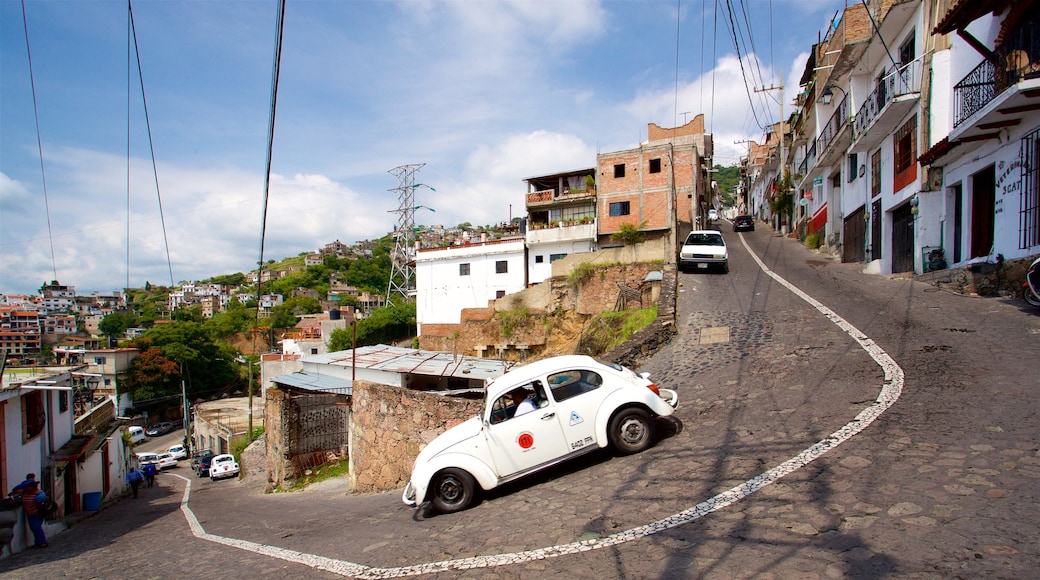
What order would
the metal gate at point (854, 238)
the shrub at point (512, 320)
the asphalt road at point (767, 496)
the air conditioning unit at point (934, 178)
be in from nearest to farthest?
the asphalt road at point (767, 496) < the air conditioning unit at point (934, 178) < the metal gate at point (854, 238) < the shrub at point (512, 320)

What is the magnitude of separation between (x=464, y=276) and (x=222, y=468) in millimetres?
18152

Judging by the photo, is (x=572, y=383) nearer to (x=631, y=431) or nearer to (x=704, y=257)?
(x=631, y=431)

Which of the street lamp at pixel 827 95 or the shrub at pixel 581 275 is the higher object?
the street lamp at pixel 827 95

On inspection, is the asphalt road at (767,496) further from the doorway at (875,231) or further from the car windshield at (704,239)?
the car windshield at (704,239)

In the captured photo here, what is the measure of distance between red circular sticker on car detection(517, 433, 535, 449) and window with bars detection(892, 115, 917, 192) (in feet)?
54.6

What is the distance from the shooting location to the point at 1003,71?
11.4m

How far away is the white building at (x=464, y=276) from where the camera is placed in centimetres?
3600

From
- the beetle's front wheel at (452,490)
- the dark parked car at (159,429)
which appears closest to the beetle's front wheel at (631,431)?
the beetle's front wheel at (452,490)

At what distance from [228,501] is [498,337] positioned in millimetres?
15475

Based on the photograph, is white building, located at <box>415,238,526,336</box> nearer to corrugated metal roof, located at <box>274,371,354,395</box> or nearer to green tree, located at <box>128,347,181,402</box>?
corrugated metal roof, located at <box>274,371,354,395</box>

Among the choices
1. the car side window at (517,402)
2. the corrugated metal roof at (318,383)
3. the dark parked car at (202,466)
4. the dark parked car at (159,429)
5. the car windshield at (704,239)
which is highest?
the car windshield at (704,239)

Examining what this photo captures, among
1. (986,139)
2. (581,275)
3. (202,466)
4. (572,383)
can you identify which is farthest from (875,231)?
(202,466)

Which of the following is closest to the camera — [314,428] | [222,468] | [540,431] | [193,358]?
[540,431]

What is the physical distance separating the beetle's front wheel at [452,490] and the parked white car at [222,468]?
24321 mm
